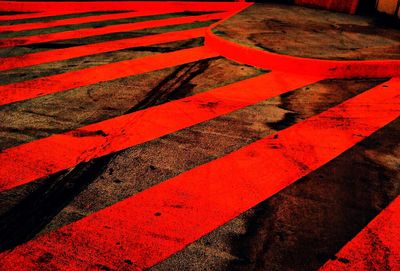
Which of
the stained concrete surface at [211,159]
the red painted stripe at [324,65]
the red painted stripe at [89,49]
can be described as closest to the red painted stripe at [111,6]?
the red painted stripe at [89,49]

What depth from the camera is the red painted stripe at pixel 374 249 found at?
1.49m

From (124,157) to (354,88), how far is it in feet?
7.74

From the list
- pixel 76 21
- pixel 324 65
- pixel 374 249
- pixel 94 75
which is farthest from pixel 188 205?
pixel 76 21

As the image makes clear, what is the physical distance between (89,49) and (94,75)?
1.06 meters

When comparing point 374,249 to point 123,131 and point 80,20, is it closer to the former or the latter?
point 123,131

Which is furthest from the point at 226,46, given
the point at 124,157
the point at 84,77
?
the point at 124,157

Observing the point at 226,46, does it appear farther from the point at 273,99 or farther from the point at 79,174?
the point at 79,174

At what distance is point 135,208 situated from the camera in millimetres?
1807

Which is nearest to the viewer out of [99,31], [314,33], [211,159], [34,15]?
[211,159]

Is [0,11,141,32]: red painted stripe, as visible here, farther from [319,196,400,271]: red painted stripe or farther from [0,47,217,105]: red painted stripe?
[319,196,400,271]: red painted stripe

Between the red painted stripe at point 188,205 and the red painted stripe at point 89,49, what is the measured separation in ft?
7.49

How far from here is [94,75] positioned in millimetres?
3701

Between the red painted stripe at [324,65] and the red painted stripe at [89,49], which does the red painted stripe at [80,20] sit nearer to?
the red painted stripe at [89,49]

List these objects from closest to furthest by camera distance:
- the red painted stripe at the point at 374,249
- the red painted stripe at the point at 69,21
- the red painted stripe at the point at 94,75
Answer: the red painted stripe at the point at 374,249, the red painted stripe at the point at 94,75, the red painted stripe at the point at 69,21
